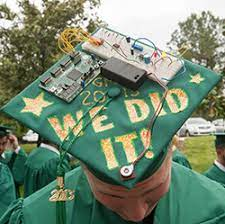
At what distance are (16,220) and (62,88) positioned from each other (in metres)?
0.63

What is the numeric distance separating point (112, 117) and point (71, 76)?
242mm

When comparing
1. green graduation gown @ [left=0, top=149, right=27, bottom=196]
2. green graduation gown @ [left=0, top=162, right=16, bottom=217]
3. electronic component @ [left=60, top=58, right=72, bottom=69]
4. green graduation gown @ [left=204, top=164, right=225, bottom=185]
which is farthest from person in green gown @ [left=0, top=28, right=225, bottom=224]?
green graduation gown @ [left=0, top=149, right=27, bottom=196]

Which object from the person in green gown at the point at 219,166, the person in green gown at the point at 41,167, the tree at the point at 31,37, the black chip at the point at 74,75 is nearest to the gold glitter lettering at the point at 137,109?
the black chip at the point at 74,75

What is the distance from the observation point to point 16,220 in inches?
90.1

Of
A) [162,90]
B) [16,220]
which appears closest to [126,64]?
[162,90]

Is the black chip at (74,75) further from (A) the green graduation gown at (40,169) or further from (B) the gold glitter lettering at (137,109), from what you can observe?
(A) the green graduation gown at (40,169)

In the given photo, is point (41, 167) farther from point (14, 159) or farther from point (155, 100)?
point (155, 100)

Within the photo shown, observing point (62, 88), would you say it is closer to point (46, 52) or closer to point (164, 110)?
point (164, 110)

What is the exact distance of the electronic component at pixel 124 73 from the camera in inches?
77.7

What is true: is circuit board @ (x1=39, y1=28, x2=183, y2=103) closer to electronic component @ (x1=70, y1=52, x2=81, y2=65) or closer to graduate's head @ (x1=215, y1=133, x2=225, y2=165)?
electronic component @ (x1=70, y1=52, x2=81, y2=65)

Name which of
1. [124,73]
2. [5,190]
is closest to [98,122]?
[124,73]

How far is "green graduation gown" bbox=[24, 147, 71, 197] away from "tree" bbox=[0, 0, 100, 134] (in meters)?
5.14

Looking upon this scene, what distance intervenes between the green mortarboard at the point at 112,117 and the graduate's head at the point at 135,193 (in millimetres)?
39

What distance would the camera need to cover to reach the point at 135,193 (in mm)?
1933
